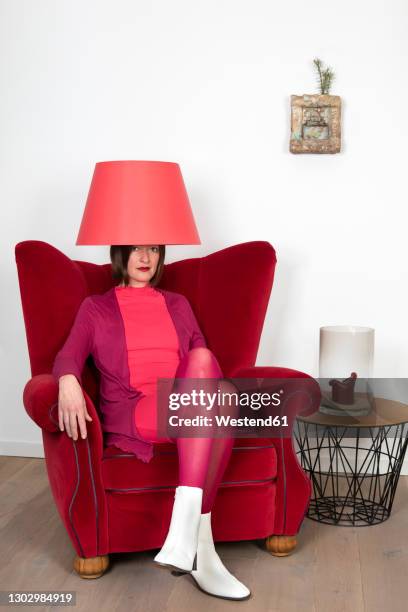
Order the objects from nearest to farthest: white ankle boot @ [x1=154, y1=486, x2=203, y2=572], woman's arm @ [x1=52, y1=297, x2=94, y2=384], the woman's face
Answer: white ankle boot @ [x1=154, y1=486, x2=203, y2=572]
woman's arm @ [x1=52, y1=297, x2=94, y2=384]
the woman's face

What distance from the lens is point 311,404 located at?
91.4 inches

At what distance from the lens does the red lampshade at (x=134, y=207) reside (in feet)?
8.02

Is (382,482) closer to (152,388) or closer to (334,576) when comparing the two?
(334,576)

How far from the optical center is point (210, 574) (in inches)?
84.4

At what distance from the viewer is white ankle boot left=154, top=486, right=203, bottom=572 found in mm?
1919

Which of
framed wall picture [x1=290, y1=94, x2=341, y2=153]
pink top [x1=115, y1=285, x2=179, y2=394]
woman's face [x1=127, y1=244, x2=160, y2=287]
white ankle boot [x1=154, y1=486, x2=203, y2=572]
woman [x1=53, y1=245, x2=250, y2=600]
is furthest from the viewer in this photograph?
framed wall picture [x1=290, y1=94, x2=341, y2=153]

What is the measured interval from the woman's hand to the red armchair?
0.03 meters

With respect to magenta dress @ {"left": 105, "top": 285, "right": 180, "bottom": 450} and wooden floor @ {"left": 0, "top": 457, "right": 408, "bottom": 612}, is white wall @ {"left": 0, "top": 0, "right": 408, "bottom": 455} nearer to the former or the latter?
magenta dress @ {"left": 105, "top": 285, "right": 180, "bottom": 450}

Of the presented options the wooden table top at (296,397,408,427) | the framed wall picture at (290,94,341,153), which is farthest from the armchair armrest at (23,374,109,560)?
the framed wall picture at (290,94,341,153)

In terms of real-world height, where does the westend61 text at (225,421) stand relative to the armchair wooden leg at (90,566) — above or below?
above

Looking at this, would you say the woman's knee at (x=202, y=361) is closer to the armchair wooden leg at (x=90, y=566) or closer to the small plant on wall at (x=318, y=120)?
the armchair wooden leg at (x=90, y=566)

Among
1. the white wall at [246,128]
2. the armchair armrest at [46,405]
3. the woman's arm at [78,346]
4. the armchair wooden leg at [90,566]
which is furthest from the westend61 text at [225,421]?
the white wall at [246,128]

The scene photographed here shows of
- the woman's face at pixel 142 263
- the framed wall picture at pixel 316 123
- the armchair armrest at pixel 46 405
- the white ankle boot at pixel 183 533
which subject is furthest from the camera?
the framed wall picture at pixel 316 123

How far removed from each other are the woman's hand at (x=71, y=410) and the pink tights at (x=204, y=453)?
11.2 inches
